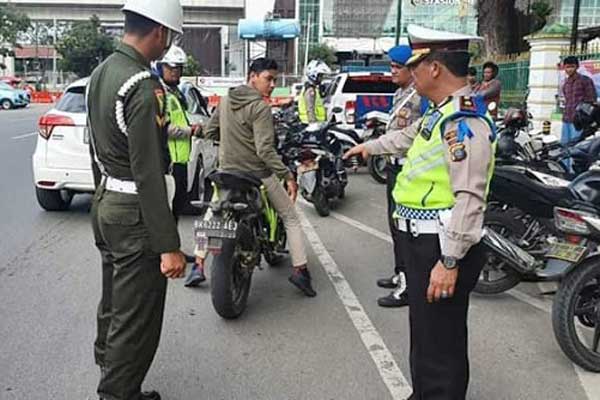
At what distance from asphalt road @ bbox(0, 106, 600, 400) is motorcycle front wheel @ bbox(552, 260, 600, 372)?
0.12 metres

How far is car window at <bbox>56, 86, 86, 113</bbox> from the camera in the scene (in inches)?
307

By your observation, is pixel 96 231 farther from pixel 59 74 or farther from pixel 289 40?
pixel 59 74

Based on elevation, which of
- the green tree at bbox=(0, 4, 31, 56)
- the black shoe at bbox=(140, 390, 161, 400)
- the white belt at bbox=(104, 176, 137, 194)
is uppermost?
the green tree at bbox=(0, 4, 31, 56)

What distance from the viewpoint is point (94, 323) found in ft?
15.1

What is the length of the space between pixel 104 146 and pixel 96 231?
43 cm

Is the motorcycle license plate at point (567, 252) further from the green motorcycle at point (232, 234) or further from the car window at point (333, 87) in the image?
the car window at point (333, 87)

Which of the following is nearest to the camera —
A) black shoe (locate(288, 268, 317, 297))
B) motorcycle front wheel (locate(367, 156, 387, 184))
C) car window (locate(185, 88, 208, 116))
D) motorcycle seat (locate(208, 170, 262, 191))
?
motorcycle seat (locate(208, 170, 262, 191))

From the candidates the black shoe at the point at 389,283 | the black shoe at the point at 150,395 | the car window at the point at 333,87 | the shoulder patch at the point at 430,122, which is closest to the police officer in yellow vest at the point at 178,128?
the black shoe at the point at 389,283

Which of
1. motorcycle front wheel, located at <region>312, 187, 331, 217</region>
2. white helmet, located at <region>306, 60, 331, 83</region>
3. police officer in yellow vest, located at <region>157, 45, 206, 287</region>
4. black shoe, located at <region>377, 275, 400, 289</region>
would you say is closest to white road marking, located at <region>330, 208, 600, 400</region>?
motorcycle front wheel, located at <region>312, 187, 331, 217</region>

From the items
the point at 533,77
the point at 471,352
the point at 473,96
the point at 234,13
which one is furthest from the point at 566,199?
the point at 234,13

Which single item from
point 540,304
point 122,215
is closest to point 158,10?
point 122,215

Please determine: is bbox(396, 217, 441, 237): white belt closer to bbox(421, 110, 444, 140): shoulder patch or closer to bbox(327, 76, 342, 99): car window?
bbox(421, 110, 444, 140): shoulder patch

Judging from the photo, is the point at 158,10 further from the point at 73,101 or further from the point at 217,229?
the point at 73,101

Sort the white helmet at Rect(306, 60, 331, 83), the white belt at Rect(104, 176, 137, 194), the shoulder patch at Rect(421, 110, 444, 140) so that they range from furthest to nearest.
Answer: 1. the white helmet at Rect(306, 60, 331, 83)
2. the white belt at Rect(104, 176, 137, 194)
3. the shoulder patch at Rect(421, 110, 444, 140)
